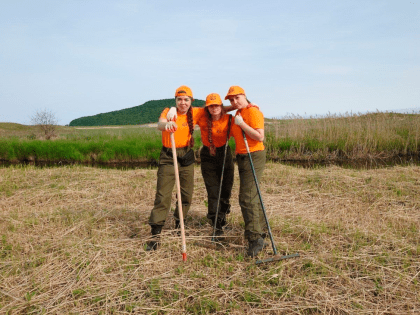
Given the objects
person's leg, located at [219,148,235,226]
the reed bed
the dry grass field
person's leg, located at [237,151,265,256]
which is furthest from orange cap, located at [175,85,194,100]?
the reed bed

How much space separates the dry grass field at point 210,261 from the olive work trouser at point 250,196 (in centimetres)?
38

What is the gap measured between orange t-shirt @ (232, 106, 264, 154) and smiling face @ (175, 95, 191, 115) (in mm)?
656

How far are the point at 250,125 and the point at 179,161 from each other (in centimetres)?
105

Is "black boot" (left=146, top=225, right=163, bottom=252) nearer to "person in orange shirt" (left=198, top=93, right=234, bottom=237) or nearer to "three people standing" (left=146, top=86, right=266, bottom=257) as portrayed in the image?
"three people standing" (left=146, top=86, right=266, bottom=257)

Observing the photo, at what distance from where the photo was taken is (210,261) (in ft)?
12.0

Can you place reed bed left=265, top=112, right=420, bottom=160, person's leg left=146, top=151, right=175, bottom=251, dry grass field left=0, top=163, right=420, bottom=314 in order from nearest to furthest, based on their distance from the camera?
dry grass field left=0, top=163, right=420, bottom=314 < person's leg left=146, top=151, right=175, bottom=251 < reed bed left=265, top=112, right=420, bottom=160

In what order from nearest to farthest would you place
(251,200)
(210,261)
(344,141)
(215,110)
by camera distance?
1. (210,261)
2. (251,200)
3. (215,110)
4. (344,141)

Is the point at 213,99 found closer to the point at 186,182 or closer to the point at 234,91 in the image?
the point at 234,91

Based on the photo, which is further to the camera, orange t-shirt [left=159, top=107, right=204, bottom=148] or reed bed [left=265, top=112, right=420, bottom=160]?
reed bed [left=265, top=112, right=420, bottom=160]

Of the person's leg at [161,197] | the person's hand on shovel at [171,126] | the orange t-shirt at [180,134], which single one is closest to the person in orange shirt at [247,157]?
the orange t-shirt at [180,134]

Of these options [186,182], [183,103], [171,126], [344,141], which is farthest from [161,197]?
[344,141]

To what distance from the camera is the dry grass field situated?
3.02 m

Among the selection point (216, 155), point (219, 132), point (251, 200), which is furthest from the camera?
point (216, 155)

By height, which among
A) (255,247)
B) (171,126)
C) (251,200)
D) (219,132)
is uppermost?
(171,126)
